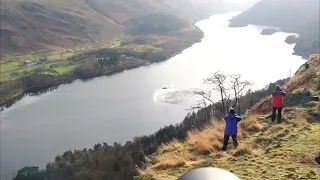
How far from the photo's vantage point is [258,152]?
11.8 meters

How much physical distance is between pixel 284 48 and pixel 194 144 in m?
163

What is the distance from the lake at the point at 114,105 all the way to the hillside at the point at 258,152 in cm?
5341

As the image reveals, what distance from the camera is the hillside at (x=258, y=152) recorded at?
1034 centimetres

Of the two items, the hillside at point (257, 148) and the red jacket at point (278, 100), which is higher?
the red jacket at point (278, 100)

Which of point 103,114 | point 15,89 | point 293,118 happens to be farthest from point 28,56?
point 293,118

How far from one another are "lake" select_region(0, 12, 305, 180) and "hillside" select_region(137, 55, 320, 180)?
5341 centimetres

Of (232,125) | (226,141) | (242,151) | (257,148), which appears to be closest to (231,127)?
(232,125)

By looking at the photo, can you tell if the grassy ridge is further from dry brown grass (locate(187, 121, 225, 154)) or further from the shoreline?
the shoreline

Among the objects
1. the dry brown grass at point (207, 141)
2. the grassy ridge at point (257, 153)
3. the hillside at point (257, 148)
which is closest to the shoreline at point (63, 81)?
the hillside at point (257, 148)

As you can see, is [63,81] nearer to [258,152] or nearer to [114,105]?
[114,105]

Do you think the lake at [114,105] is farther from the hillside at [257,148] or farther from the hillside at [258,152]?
the hillside at [258,152]

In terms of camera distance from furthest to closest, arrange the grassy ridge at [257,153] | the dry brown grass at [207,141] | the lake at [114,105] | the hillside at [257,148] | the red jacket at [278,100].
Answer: the lake at [114,105], the red jacket at [278,100], the dry brown grass at [207,141], the hillside at [257,148], the grassy ridge at [257,153]

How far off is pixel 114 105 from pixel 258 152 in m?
84.6

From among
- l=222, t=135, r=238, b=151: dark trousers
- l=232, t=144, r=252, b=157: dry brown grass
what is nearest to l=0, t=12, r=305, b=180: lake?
l=222, t=135, r=238, b=151: dark trousers
